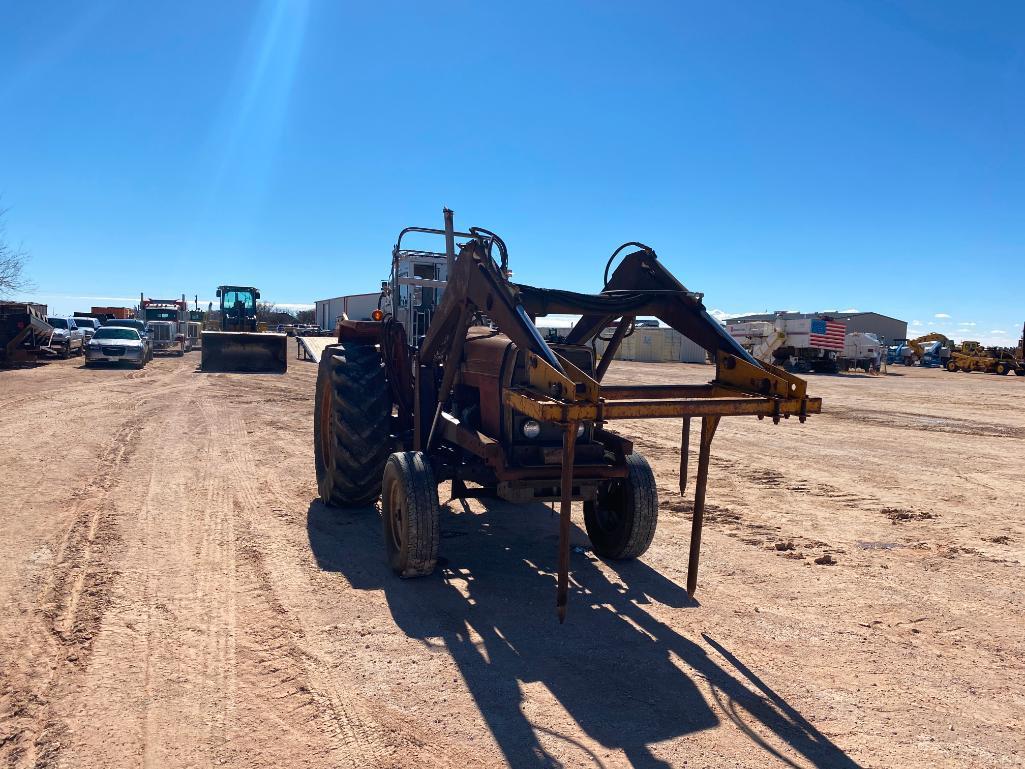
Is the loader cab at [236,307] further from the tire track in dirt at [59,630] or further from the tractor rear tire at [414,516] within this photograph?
the tractor rear tire at [414,516]

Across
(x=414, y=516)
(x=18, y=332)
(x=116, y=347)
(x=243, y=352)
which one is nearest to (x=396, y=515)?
(x=414, y=516)

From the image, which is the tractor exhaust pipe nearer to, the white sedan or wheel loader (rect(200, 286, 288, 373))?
wheel loader (rect(200, 286, 288, 373))

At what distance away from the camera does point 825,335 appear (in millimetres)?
36281

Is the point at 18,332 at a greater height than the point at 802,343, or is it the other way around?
the point at 802,343

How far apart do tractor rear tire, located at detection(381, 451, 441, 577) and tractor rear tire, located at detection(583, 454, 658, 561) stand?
5.19 ft

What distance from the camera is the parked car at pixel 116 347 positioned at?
78.6 feet

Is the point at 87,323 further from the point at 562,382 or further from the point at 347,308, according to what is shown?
the point at 562,382

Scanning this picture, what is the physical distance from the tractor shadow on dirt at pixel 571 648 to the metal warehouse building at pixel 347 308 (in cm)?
4100

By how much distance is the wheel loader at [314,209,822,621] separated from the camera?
14.3 feet

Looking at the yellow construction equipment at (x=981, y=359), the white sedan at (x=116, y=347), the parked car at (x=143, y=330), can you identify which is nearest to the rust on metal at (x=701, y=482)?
the white sedan at (x=116, y=347)

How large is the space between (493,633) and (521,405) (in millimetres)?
1480

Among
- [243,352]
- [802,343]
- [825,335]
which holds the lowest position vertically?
[243,352]

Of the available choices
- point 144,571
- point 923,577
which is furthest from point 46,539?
point 923,577

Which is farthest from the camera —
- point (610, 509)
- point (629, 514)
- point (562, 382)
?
point (610, 509)
